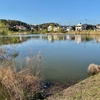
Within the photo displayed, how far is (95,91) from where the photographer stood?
5.69 metres

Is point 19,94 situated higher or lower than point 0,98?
higher

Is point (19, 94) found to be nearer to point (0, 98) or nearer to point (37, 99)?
point (37, 99)

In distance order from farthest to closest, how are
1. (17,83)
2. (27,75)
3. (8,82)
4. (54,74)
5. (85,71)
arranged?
(85,71) → (54,74) → (27,75) → (8,82) → (17,83)

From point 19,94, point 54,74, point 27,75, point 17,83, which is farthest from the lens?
point 54,74

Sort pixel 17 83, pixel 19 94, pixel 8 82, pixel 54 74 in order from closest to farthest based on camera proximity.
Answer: pixel 19 94 < pixel 17 83 < pixel 8 82 < pixel 54 74

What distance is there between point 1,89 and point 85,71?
5.61 m

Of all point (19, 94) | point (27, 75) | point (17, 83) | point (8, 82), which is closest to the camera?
point (19, 94)

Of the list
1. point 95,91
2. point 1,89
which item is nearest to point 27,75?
point 1,89

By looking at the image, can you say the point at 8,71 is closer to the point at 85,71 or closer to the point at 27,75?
the point at 27,75

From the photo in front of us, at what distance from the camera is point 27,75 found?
23.4ft

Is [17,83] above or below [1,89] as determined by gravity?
above

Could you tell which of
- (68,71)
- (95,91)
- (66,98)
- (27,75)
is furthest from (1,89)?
(68,71)

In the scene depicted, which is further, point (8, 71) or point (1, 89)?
point (1, 89)

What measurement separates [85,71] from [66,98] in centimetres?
556
